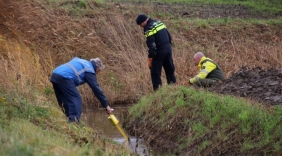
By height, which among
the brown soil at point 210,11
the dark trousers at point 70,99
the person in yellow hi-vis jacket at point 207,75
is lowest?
the brown soil at point 210,11

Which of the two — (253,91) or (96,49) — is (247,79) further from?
(96,49)

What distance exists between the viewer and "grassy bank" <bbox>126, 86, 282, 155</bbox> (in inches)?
419

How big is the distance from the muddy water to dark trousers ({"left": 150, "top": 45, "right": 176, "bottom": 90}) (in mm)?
1242

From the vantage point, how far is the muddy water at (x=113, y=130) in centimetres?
1245

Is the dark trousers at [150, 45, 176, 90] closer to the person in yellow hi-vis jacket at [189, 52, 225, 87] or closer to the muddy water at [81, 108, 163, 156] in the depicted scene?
the person in yellow hi-vis jacket at [189, 52, 225, 87]

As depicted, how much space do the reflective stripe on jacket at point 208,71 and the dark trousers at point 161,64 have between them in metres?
0.83

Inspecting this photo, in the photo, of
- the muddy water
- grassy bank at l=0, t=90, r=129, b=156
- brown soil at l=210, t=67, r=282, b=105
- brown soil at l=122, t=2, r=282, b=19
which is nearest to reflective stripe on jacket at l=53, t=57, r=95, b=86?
grassy bank at l=0, t=90, r=129, b=156

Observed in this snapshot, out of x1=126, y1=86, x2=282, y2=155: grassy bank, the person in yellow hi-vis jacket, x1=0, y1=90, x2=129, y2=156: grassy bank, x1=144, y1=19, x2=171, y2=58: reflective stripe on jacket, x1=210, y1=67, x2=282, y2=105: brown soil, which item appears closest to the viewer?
x1=0, y1=90, x2=129, y2=156: grassy bank

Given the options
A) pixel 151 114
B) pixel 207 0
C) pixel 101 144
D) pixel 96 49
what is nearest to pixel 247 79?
pixel 151 114

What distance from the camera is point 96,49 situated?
65.6 feet

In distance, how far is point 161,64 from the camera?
15.7m

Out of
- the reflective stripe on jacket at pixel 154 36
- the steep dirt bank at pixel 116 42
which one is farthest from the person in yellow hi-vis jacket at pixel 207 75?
the steep dirt bank at pixel 116 42

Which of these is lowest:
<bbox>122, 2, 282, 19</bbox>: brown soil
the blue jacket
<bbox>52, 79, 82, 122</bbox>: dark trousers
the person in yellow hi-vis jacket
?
<bbox>122, 2, 282, 19</bbox>: brown soil

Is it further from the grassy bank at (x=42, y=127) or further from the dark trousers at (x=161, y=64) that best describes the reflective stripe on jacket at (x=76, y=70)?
the dark trousers at (x=161, y=64)
